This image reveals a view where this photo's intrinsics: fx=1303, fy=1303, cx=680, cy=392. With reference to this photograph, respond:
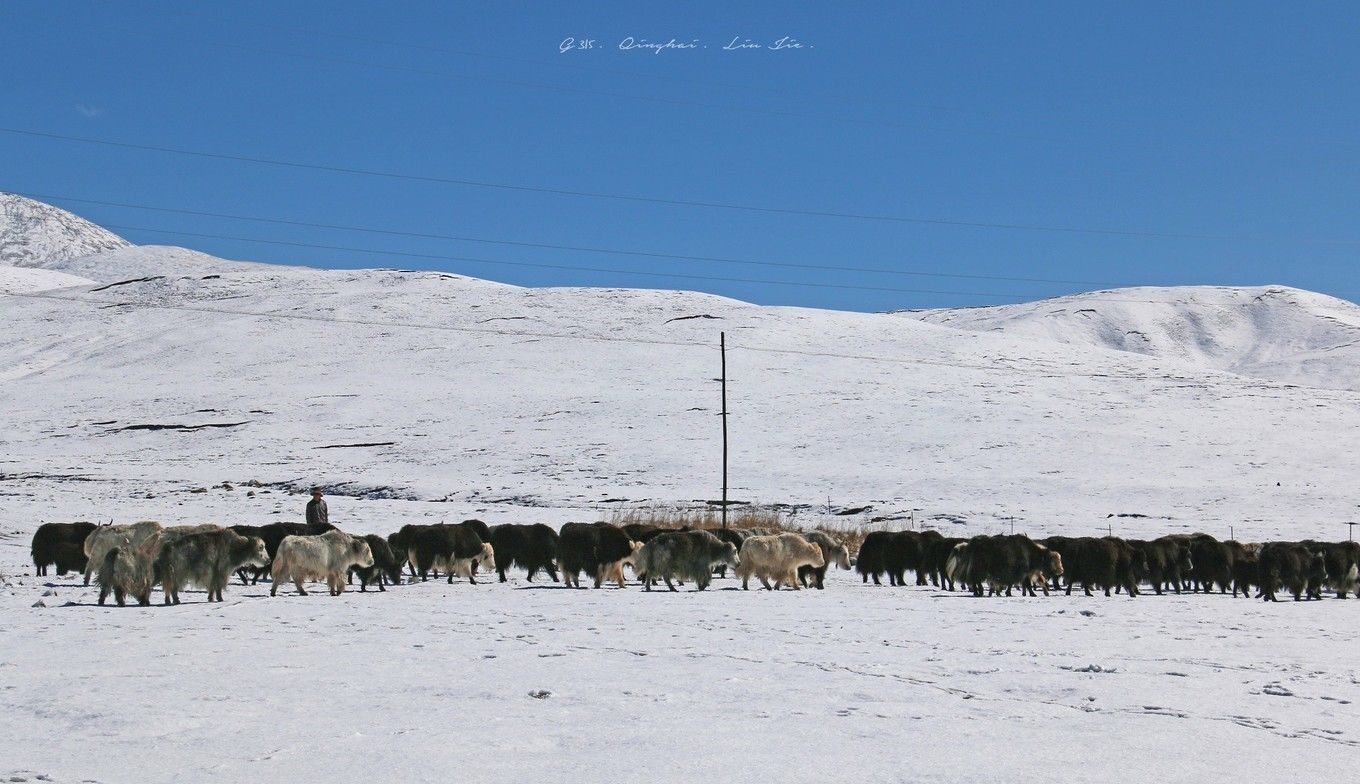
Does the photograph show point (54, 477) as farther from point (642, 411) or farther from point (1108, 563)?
point (1108, 563)

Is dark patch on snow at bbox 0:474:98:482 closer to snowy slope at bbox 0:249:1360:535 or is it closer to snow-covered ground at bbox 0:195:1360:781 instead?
snow-covered ground at bbox 0:195:1360:781

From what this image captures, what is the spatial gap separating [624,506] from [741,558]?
2174cm

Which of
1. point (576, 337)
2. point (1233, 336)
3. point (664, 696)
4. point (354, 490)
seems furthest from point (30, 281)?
point (1233, 336)

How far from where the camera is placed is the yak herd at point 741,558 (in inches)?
762

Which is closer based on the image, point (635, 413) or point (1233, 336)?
A: point (635, 413)

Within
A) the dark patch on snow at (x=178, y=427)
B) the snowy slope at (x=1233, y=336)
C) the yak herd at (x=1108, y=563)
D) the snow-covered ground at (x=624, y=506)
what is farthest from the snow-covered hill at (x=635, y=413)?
the snowy slope at (x=1233, y=336)

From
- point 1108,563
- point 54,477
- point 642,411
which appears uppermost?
point 642,411

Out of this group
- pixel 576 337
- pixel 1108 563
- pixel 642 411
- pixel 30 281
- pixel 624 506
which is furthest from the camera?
pixel 30 281

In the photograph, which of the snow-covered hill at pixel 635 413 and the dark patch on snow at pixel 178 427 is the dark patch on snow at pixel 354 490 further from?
the dark patch on snow at pixel 178 427

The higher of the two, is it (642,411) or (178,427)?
(642,411)

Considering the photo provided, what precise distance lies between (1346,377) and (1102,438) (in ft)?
372

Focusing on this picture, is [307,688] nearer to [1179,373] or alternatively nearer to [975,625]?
[975,625]

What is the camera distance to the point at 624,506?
4131cm

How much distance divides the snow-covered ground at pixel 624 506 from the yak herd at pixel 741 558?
107cm
